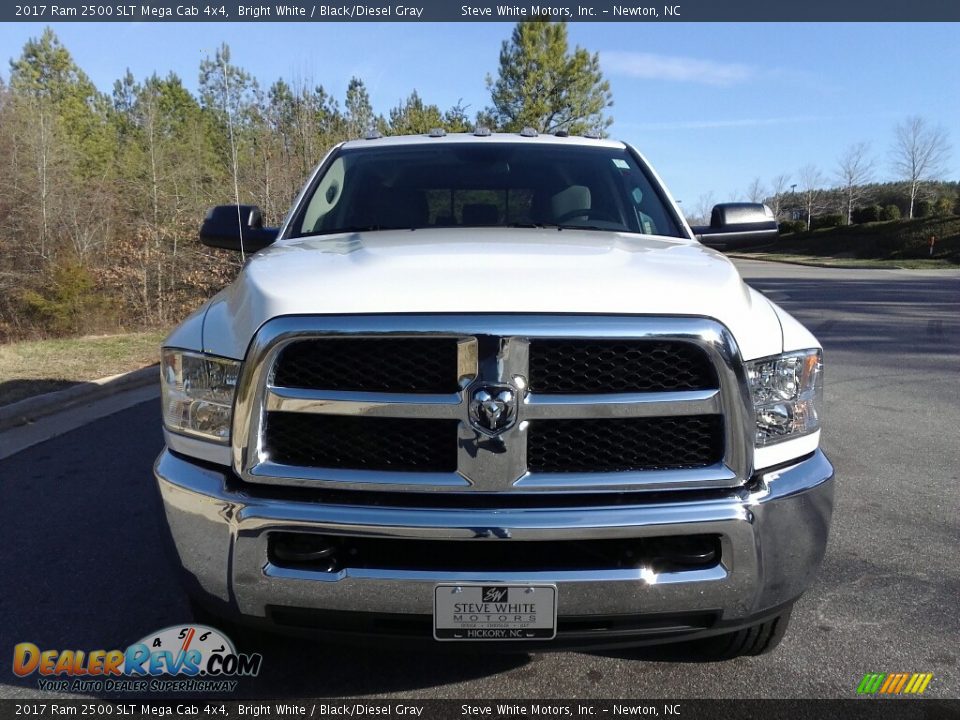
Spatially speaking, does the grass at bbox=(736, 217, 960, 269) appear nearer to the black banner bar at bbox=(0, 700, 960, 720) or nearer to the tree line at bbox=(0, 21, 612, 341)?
the tree line at bbox=(0, 21, 612, 341)

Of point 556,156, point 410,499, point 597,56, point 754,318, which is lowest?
point 410,499

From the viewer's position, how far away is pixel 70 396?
713cm

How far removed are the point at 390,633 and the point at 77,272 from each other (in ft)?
92.0

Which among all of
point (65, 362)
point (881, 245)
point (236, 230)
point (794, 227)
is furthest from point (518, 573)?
point (794, 227)

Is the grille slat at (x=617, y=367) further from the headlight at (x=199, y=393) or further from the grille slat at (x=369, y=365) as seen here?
the headlight at (x=199, y=393)

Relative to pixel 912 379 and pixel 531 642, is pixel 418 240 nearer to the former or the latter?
pixel 531 642

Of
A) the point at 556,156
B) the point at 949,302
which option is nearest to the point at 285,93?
the point at 949,302

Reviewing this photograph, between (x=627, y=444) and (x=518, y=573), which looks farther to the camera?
(x=627, y=444)

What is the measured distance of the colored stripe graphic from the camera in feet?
8.35

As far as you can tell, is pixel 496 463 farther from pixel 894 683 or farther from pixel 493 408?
pixel 894 683

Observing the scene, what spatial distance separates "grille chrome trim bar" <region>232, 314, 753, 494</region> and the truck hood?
46mm

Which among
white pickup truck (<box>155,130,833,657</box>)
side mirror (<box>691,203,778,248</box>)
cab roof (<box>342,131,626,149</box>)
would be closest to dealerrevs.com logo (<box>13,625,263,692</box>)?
white pickup truck (<box>155,130,833,657</box>)

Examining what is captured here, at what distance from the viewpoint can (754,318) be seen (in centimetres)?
227

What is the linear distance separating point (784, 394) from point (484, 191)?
194 centimetres
